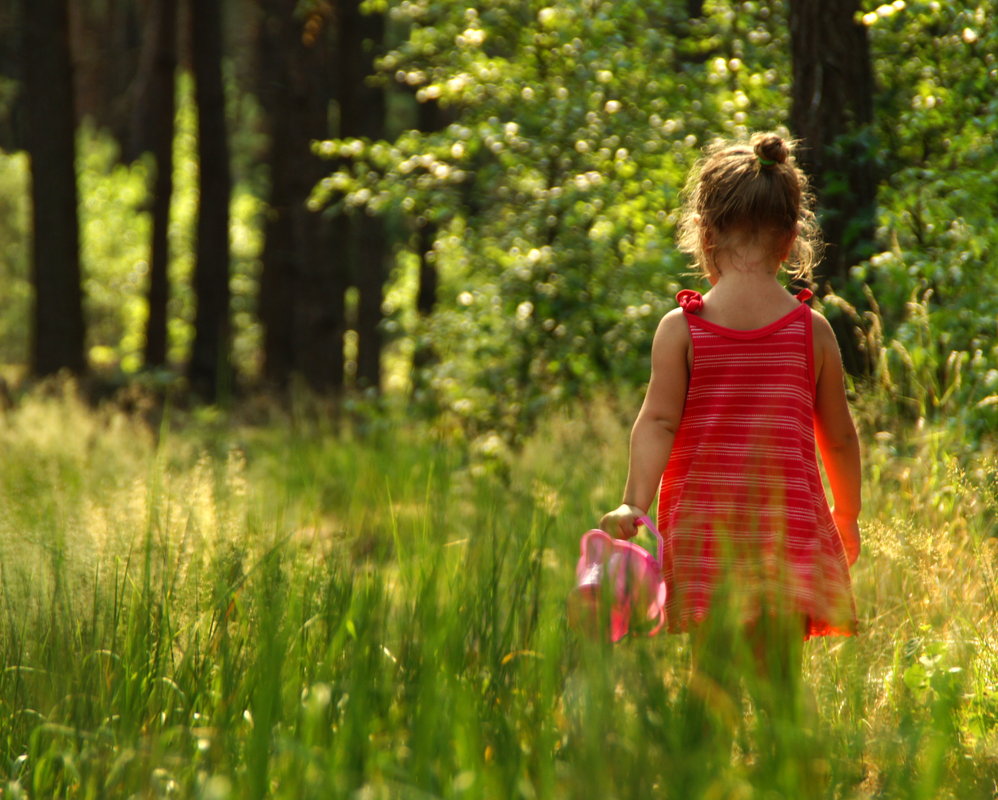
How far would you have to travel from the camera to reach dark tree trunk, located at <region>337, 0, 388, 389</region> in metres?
15.4

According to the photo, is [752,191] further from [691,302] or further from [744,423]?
[744,423]

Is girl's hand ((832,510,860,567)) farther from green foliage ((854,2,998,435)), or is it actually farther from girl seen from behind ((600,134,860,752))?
green foliage ((854,2,998,435))

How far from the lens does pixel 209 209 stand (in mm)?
15367

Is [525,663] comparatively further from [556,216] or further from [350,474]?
[556,216]

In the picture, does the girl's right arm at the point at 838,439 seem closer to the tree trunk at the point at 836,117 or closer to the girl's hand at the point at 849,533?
the girl's hand at the point at 849,533

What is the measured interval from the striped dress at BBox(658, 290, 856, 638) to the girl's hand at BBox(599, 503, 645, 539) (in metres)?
0.20

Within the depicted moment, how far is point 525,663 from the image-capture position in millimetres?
2637

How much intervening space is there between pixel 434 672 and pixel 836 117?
14.4ft

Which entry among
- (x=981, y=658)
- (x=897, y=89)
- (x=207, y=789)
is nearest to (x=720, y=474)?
(x=981, y=658)

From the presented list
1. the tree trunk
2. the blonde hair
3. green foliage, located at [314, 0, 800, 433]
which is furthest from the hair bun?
green foliage, located at [314, 0, 800, 433]

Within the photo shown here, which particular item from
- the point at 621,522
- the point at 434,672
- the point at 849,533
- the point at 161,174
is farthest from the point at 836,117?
the point at 161,174

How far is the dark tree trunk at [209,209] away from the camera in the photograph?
15312 millimetres

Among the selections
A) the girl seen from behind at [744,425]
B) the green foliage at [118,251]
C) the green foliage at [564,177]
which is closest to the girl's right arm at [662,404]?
the girl seen from behind at [744,425]

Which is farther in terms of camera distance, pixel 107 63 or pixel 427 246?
pixel 107 63
